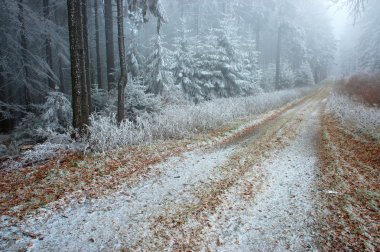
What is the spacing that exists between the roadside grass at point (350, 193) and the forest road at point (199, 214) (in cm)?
27

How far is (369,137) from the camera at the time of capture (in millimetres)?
9125

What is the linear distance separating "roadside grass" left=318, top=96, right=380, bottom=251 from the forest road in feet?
0.88

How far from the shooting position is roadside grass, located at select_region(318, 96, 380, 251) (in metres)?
3.62

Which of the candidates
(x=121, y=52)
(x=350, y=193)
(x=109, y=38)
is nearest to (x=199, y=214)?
(x=350, y=193)

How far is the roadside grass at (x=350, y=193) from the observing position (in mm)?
3621

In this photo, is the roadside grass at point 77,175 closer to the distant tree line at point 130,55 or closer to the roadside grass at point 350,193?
the distant tree line at point 130,55

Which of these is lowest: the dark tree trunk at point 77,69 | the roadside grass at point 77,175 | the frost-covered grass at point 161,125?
the roadside grass at point 77,175

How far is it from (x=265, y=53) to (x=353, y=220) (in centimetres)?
4069

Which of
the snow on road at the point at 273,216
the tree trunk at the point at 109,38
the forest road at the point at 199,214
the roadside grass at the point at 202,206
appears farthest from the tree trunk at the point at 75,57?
the tree trunk at the point at 109,38

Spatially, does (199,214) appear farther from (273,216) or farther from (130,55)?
(130,55)

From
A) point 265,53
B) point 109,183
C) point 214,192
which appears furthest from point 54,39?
point 265,53

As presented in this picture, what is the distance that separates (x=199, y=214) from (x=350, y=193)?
3.28 m

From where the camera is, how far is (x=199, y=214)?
13.9 feet

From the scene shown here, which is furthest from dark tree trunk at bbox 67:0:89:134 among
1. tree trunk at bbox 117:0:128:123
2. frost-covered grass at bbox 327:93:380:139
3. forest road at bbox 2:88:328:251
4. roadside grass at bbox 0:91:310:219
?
frost-covered grass at bbox 327:93:380:139
